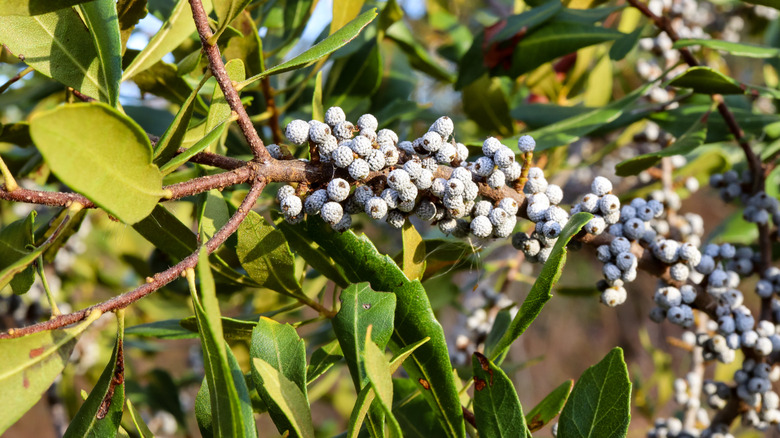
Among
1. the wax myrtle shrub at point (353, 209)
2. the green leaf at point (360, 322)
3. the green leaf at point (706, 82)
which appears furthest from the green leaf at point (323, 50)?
the green leaf at point (706, 82)

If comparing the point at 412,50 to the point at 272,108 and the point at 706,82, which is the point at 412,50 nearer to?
the point at 272,108

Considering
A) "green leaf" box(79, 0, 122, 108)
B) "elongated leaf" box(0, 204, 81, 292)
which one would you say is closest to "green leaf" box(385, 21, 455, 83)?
"green leaf" box(79, 0, 122, 108)

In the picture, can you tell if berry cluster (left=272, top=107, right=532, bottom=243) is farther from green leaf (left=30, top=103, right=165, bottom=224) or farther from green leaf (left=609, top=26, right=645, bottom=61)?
green leaf (left=609, top=26, right=645, bottom=61)

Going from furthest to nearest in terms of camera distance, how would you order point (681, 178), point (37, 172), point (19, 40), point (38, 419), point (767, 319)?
point (38, 419)
point (681, 178)
point (37, 172)
point (767, 319)
point (19, 40)

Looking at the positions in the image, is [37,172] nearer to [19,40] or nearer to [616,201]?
[19,40]


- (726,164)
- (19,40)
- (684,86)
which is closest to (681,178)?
(726,164)
